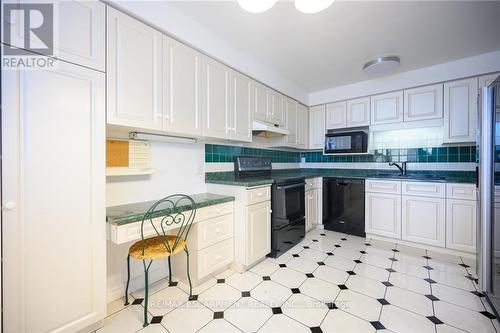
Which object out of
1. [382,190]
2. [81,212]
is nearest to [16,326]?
[81,212]

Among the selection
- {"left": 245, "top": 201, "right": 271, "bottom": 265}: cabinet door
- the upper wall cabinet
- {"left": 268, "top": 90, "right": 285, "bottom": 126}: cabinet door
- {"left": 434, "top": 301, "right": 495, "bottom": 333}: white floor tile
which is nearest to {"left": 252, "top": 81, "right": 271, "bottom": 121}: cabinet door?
{"left": 268, "top": 90, "right": 285, "bottom": 126}: cabinet door

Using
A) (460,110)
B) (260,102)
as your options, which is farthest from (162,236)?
(460,110)

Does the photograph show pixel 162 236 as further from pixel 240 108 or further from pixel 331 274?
pixel 331 274

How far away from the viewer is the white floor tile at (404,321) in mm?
1427

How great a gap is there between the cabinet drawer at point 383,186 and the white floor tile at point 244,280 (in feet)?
7.05

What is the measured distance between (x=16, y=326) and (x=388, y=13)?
3417mm

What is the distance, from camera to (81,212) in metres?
1.32

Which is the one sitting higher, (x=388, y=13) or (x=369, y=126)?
(x=388, y=13)

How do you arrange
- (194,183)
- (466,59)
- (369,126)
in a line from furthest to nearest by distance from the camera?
(369,126) → (466,59) → (194,183)

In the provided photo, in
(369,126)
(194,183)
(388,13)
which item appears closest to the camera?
(388,13)

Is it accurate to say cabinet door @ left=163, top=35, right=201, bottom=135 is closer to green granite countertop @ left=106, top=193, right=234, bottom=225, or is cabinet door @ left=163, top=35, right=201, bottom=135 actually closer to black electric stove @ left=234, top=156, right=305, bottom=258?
green granite countertop @ left=106, top=193, right=234, bottom=225

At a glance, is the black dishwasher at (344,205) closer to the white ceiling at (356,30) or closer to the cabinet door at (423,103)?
the cabinet door at (423,103)

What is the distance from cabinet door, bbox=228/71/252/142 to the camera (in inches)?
93.4

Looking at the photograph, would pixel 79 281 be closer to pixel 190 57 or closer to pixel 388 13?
pixel 190 57
